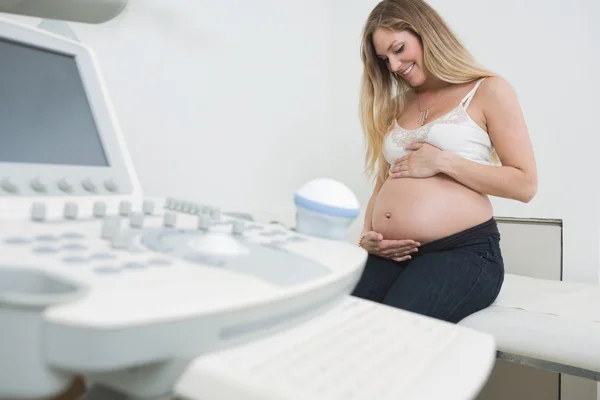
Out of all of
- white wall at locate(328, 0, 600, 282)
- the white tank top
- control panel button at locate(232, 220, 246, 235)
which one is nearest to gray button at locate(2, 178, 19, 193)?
control panel button at locate(232, 220, 246, 235)

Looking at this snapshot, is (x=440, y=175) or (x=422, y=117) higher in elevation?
(x=422, y=117)

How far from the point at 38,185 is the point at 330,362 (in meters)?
0.40

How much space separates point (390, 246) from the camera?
3.69 ft

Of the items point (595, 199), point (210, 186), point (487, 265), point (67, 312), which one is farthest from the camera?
point (595, 199)

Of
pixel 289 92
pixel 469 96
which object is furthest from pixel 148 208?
pixel 289 92

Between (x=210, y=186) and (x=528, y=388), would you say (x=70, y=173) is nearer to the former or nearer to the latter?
(x=210, y=186)

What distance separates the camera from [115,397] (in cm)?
34

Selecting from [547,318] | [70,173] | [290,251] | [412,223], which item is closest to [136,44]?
[70,173]

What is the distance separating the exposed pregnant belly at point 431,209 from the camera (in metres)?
1.10

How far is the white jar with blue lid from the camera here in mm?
548

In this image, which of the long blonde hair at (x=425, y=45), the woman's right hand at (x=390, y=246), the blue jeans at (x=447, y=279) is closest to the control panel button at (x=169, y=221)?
the blue jeans at (x=447, y=279)

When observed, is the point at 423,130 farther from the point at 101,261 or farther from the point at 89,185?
the point at 101,261

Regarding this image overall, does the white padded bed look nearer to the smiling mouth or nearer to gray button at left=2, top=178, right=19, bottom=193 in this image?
the smiling mouth

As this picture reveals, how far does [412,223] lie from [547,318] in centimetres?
34
